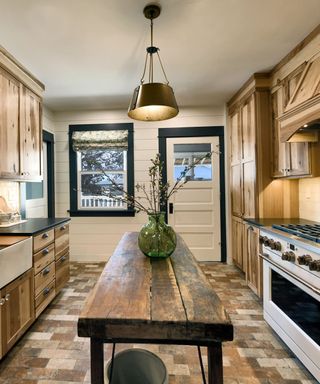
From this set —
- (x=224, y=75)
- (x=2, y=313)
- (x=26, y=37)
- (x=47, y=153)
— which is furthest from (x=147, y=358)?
(x=47, y=153)

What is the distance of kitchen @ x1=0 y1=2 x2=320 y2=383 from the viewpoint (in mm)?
2027

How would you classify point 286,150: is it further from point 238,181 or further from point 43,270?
point 43,270

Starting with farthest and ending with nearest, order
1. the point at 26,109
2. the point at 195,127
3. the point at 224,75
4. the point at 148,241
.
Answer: the point at 195,127
the point at 224,75
the point at 26,109
the point at 148,241

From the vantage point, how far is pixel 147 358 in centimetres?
140

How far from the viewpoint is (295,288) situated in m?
1.86

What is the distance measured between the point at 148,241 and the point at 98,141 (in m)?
3.04

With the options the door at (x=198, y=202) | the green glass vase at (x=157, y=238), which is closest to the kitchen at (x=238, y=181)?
the door at (x=198, y=202)

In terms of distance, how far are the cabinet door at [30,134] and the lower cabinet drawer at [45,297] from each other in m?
1.28

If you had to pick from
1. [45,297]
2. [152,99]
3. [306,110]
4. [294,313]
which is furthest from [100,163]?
[294,313]

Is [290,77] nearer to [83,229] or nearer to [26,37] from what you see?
[26,37]

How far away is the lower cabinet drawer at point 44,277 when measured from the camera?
243 centimetres

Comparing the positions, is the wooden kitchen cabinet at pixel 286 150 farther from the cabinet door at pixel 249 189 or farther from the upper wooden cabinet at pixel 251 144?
the cabinet door at pixel 249 189

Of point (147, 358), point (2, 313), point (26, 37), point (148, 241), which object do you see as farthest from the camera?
point (26, 37)

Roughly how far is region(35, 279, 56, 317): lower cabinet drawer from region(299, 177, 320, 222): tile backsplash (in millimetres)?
2971
